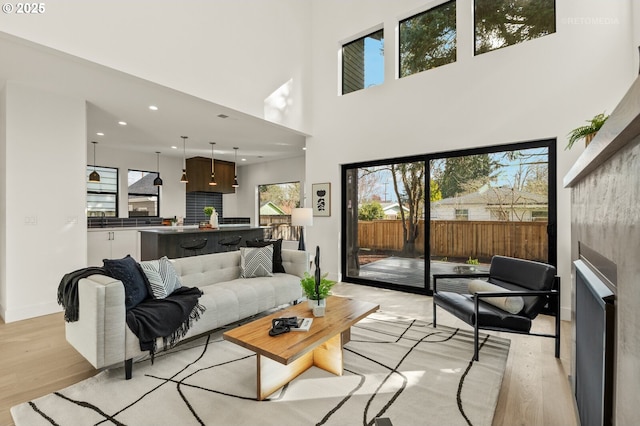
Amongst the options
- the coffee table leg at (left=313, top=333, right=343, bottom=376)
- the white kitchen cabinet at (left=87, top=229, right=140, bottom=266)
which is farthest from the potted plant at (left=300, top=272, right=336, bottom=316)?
the white kitchen cabinet at (left=87, top=229, right=140, bottom=266)

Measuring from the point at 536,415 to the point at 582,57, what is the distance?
3.77 meters

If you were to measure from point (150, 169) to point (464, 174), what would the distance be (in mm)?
7567

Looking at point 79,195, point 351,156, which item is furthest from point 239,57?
point 79,195

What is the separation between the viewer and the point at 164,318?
2.46 metres

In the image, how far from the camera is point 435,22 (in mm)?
4660

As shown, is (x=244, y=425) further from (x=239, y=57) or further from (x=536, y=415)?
(x=239, y=57)

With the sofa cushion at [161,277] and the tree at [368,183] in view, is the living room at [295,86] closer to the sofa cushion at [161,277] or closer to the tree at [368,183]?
the tree at [368,183]

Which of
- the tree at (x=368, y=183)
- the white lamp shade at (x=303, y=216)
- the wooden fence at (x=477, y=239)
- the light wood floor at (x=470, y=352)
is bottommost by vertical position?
the light wood floor at (x=470, y=352)

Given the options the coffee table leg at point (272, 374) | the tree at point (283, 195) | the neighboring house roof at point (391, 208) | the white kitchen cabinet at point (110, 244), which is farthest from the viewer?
the tree at point (283, 195)

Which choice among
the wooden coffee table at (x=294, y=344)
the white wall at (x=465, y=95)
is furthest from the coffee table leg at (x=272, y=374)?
the white wall at (x=465, y=95)

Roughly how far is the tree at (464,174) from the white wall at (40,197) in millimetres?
4998

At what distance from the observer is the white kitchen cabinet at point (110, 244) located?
5977 mm

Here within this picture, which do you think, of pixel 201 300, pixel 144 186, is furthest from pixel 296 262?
pixel 144 186

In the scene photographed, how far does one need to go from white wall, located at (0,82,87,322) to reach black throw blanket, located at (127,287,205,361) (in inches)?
86.1
